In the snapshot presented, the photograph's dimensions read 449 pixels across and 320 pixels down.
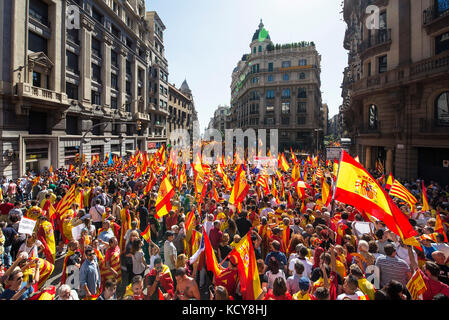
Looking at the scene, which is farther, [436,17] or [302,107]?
[302,107]

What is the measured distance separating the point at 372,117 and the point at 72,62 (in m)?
30.6

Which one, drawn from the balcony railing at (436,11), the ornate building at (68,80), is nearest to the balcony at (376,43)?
the balcony railing at (436,11)

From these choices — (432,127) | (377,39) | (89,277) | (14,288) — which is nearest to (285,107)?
(377,39)

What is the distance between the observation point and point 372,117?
2241 centimetres

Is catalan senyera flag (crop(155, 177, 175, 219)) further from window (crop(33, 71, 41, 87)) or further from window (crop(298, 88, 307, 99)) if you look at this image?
window (crop(298, 88, 307, 99))

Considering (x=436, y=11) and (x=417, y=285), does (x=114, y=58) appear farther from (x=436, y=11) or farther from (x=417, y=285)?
(x=417, y=285)

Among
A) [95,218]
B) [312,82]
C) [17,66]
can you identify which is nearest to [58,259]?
[95,218]

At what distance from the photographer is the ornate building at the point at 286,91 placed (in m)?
57.4

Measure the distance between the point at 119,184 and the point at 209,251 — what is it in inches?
401

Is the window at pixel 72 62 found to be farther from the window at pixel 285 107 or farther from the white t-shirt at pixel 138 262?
the window at pixel 285 107

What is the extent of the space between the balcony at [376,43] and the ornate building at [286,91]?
35344 millimetres

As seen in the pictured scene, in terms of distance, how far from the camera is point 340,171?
493 centimetres

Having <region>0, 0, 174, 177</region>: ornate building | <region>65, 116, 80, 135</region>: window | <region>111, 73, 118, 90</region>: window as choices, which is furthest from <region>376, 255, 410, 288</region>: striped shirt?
<region>111, 73, 118, 90</region>: window
